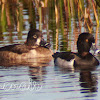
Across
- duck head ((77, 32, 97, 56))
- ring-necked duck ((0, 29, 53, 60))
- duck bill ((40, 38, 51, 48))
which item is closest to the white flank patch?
duck head ((77, 32, 97, 56))

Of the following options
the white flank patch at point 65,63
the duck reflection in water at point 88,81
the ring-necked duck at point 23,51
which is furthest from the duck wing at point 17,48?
the duck reflection in water at point 88,81

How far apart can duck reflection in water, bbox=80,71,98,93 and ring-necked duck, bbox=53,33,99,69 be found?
981mm

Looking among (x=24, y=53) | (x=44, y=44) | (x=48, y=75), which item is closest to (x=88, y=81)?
(x=48, y=75)

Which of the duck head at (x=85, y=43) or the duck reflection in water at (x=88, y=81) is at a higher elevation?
the duck head at (x=85, y=43)

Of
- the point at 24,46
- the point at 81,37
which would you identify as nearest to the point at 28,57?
the point at 24,46

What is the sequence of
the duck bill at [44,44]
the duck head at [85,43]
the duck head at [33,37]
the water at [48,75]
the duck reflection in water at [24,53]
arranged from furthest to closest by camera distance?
1. the duck head at [33,37]
2. the duck bill at [44,44]
3. the duck reflection in water at [24,53]
4. the duck head at [85,43]
5. the water at [48,75]

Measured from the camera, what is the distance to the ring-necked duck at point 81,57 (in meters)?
13.9

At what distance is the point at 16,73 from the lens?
13.0 metres

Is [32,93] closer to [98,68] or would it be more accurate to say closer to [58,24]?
[98,68]

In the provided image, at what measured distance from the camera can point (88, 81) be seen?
11.9 metres

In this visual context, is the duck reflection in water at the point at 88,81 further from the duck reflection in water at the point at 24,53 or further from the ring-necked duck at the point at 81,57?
the duck reflection in water at the point at 24,53

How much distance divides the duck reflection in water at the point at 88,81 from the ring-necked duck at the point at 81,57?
98 cm

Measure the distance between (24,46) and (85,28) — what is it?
158 inches

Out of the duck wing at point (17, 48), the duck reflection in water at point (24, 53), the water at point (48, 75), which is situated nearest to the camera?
the water at point (48, 75)
